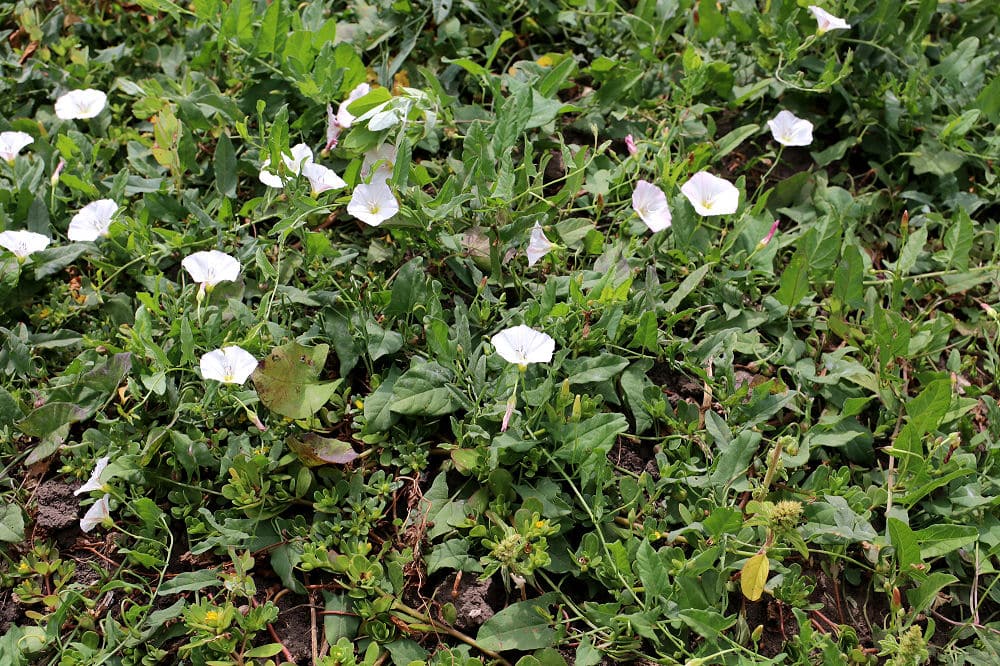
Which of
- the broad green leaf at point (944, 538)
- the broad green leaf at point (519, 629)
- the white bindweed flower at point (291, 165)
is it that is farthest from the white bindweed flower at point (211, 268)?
the broad green leaf at point (944, 538)

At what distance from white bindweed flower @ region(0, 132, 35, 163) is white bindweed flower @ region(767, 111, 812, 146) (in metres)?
2.11

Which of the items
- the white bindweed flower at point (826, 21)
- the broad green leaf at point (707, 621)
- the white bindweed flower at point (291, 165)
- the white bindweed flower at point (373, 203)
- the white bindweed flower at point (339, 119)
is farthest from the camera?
the white bindweed flower at point (826, 21)

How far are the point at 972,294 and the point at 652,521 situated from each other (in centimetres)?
126

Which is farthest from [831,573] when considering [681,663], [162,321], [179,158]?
[179,158]

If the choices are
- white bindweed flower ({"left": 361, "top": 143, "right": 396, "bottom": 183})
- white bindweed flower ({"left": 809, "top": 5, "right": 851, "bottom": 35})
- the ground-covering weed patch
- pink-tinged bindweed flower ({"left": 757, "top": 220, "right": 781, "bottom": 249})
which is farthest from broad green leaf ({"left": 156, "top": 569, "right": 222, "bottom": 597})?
white bindweed flower ({"left": 809, "top": 5, "right": 851, "bottom": 35})

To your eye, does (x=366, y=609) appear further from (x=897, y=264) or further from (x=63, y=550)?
(x=897, y=264)

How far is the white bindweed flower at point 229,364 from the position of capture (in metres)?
1.93

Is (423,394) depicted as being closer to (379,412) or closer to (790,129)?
(379,412)

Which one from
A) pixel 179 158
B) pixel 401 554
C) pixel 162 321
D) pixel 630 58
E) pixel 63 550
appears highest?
pixel 630 58

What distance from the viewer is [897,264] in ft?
7.68

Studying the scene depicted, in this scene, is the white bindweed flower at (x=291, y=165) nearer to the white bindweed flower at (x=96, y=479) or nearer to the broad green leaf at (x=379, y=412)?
the broad green leaf at (x=379, y=412)

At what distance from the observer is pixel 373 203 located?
214cm

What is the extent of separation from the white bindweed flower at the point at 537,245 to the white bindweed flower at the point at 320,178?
0.50 m

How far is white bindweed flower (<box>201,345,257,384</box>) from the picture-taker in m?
1.93
